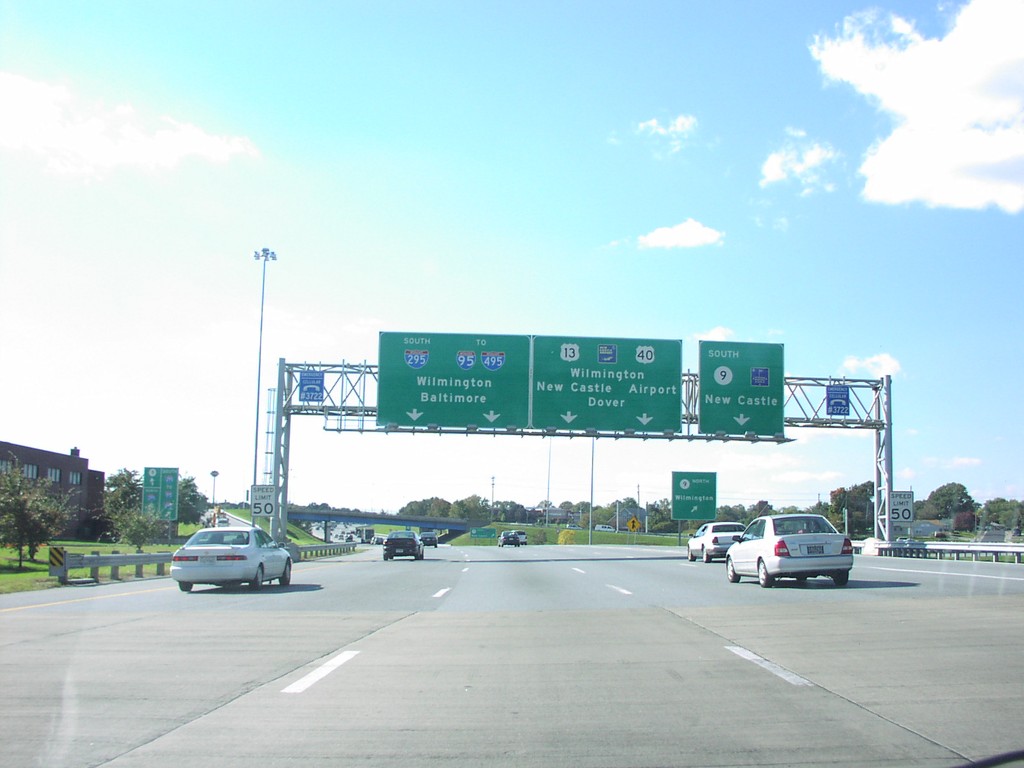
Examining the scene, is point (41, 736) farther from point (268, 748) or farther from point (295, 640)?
point (295, 640)

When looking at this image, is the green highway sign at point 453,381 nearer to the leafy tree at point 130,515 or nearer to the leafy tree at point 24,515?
the leafy tree at point 24,515

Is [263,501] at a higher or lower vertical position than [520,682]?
higher

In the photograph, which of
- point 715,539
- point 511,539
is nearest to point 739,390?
point 715,539

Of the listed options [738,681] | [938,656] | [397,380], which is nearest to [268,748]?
[738,681]

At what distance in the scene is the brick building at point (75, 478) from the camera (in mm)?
72562

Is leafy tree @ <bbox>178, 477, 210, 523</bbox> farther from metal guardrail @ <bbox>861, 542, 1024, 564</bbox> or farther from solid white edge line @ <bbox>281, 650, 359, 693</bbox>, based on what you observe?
solid white edge line @ <bbox>281, 650, 359, 693</bbox>

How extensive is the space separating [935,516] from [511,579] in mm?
113319

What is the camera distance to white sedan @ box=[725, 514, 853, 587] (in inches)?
793

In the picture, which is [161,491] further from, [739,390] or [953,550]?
[953,550]

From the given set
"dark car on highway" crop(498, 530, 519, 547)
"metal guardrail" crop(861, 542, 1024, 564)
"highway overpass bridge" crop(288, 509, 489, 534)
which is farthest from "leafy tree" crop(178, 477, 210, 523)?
"metal guardrail" crop(861, 542, 1024, 564)

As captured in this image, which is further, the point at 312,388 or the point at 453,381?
the point at 312,388

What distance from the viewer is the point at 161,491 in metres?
42.2

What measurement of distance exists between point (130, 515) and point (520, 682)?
47.1 meters

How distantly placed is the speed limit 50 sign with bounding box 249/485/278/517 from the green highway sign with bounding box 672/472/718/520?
81.7 feet
